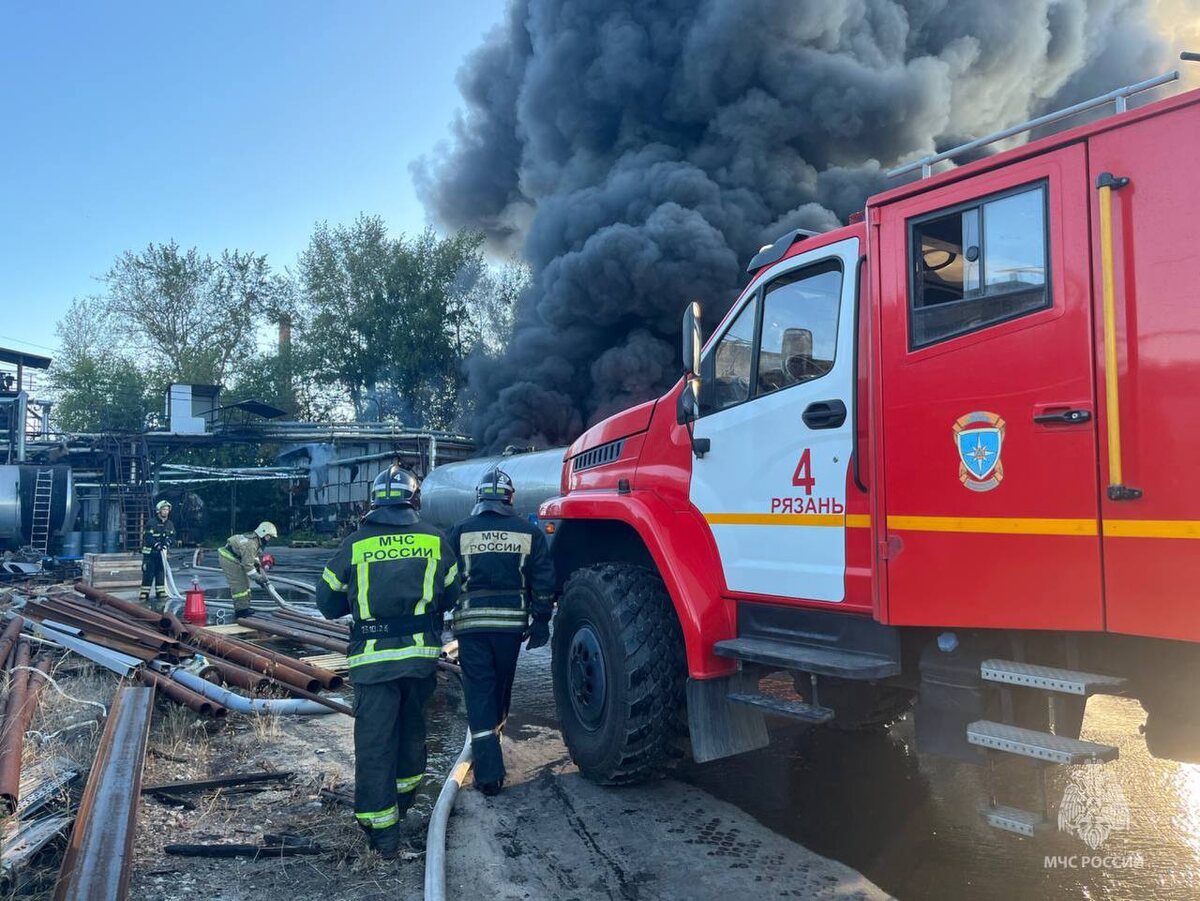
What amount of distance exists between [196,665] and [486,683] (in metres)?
2.50

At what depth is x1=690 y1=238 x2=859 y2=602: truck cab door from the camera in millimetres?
3309

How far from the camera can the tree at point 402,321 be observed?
33.1 meters

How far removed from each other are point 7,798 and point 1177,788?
5259 mm

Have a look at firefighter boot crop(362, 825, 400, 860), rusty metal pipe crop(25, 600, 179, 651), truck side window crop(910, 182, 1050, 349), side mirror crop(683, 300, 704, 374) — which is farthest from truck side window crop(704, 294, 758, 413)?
rusty metal pipe crop(25, 600, 179, 651)

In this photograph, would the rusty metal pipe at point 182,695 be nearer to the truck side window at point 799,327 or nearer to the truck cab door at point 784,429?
the truck cab door at point 784,429

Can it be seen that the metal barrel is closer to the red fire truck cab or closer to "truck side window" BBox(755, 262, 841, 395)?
the red fire truck cab

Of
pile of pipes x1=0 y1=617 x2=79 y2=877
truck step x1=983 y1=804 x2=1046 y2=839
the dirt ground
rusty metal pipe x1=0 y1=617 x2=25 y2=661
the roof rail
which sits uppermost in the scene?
the roof rail

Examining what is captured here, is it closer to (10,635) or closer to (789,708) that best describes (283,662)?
(10,635)

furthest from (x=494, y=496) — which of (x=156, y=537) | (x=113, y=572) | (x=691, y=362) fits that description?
(x=113, y=572)

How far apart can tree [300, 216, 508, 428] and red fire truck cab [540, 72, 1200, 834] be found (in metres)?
29.5

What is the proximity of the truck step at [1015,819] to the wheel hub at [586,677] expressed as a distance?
1.95 m

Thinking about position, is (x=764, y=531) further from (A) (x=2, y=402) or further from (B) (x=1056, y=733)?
(A) (x=2, y=402)

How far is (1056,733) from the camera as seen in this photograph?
2674mm

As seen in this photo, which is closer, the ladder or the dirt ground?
the dirt ground
